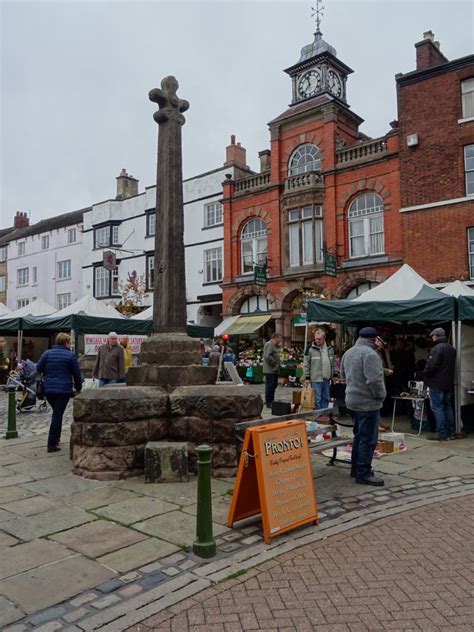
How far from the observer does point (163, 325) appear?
7.16m

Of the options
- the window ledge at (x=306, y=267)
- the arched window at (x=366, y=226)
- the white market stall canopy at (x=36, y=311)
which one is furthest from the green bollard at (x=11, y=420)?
the arched window at (x=366, y=226)

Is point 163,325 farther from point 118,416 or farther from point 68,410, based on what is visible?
point 68,410

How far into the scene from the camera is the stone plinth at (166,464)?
596cm

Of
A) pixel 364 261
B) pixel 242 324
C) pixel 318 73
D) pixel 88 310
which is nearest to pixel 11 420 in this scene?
pixel 88 310

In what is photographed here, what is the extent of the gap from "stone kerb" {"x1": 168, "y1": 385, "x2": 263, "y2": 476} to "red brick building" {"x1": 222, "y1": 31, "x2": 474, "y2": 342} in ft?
50.1

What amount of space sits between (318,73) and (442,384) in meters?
20.7

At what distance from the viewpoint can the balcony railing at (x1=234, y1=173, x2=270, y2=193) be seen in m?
25.9

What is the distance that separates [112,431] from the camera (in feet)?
19.9

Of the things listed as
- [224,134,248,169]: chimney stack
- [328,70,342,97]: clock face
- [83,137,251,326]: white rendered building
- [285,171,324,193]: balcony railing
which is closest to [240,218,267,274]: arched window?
[83,137,251,326]: white rendered building

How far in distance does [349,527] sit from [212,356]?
11.9 metres

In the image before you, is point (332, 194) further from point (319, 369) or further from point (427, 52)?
point (319, 369)

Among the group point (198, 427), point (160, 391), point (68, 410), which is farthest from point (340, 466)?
point (68, 410)

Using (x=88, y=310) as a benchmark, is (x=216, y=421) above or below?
below

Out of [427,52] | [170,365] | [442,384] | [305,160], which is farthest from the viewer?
[305,160]
